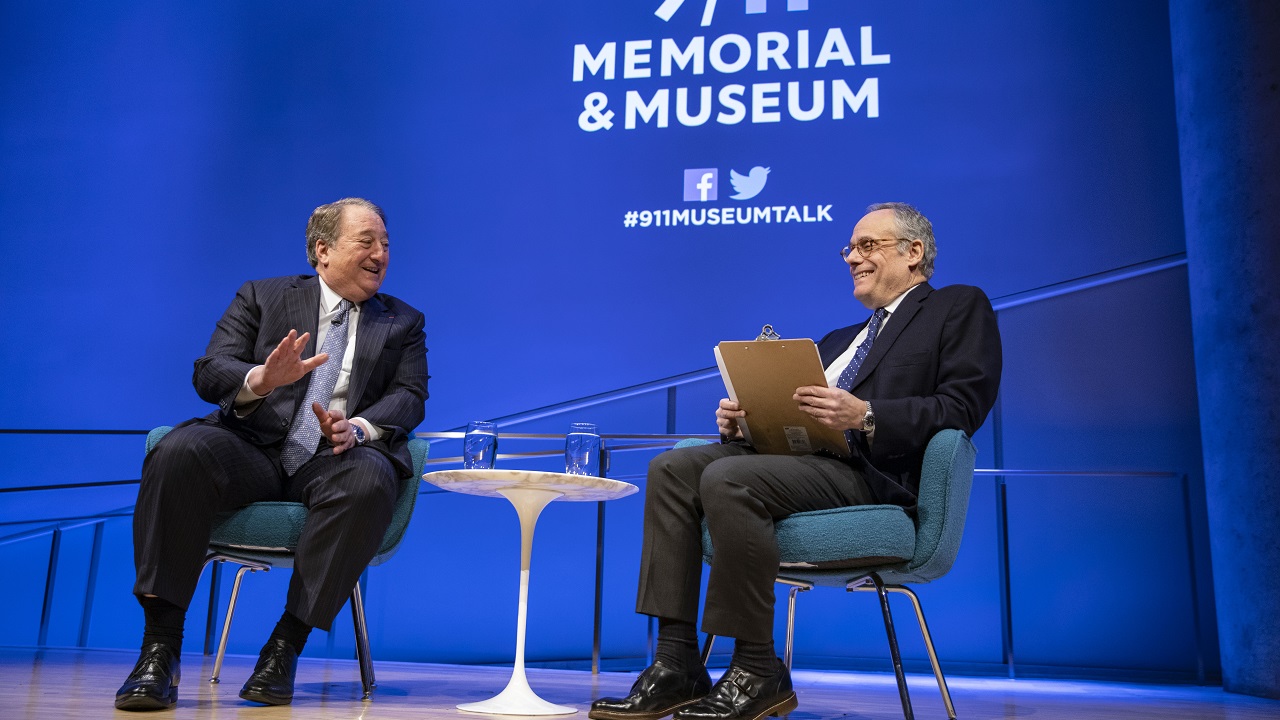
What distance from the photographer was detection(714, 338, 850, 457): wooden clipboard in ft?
6.32

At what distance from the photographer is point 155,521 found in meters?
1.99

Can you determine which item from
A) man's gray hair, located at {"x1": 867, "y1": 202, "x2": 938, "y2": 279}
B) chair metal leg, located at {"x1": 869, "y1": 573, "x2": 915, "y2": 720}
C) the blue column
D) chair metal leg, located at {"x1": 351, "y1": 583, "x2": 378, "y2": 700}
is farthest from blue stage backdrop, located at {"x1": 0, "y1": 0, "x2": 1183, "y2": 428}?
chair metal leg, located at {"x1": 869, "y1": 573, "x2": 915, "y2": 720}

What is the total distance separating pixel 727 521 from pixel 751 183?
8.01 feet

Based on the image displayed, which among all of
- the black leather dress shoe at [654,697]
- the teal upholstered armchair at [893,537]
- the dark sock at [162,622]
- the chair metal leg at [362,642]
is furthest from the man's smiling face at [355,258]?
the black leather dress shoe at [654,697]

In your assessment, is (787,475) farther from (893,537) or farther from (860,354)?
(860,354)

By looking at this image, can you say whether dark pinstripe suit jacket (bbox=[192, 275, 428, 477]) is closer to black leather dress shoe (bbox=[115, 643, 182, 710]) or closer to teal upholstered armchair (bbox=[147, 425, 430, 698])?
teal upholstered armchair (bbox=[147, 425, 430, 698])

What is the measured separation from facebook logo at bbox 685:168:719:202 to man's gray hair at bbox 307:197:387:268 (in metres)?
1.77

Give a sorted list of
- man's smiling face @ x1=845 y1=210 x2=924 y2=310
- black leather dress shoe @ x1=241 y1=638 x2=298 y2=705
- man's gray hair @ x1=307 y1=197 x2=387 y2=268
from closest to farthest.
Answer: black leather dress shoe @ x1=241 y1=638 x2=298 y2=705 < man's smiling face @ x1=845 y1=210 x2=924 y2=310 < man's gray hair @ x1=307 y1=197 x2=387 y2=268

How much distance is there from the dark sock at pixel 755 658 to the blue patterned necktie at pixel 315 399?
108 centimetres

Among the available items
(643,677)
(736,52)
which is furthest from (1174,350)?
(643,677)

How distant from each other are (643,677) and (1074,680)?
2.31 metres

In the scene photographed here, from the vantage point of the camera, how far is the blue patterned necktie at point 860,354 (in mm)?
2281

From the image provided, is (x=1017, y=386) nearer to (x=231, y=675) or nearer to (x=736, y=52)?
(x=736, y=52)

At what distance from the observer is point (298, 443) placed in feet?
7.59
